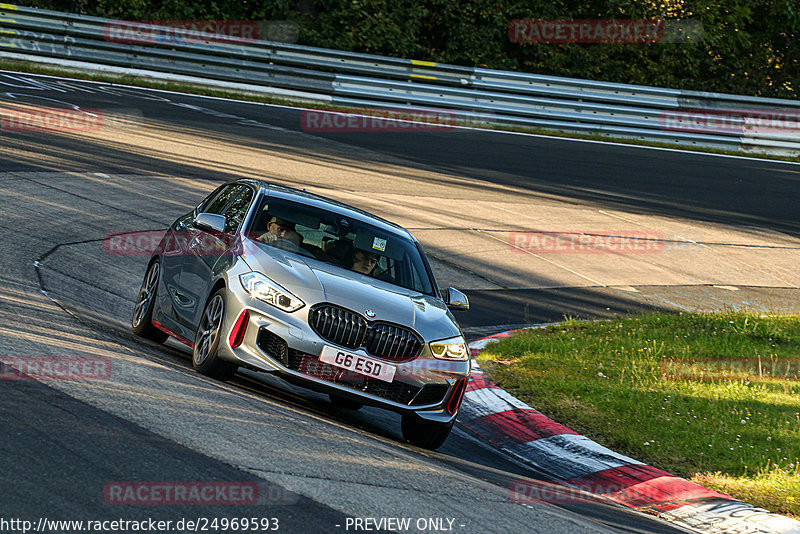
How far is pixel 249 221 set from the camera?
8.62m

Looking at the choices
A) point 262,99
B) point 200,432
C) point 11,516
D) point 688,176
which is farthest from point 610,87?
point 11,516

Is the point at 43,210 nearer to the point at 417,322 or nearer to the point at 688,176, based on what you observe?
the point at 417,322

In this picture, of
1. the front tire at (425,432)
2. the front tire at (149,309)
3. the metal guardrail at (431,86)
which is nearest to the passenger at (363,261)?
the front tire at (425,432)

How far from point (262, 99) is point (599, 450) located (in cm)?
2002

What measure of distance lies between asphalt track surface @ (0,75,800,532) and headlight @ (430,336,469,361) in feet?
2.33

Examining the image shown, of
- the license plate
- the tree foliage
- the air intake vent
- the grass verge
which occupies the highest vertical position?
the tree foliage

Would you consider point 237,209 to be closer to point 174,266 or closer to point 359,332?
point 174,266

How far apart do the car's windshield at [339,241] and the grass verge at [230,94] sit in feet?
59.8

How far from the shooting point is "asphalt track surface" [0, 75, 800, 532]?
525 cm

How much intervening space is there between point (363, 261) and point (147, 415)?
8.88ft

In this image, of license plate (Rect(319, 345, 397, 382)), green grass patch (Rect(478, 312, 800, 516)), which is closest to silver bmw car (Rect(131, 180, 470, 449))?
license plate (Rect(319, 345, 397, 382))

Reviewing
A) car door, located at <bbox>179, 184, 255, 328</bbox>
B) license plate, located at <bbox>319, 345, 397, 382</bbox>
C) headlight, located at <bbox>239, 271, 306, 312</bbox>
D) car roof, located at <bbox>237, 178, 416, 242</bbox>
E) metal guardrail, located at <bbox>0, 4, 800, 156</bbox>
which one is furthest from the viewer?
metal guardrail, located at <bbox>0, 4, 800, 156</bbox>

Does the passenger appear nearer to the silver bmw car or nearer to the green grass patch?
the silver bmw car

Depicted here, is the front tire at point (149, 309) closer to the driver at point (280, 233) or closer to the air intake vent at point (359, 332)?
the driver at point (280, 233)
